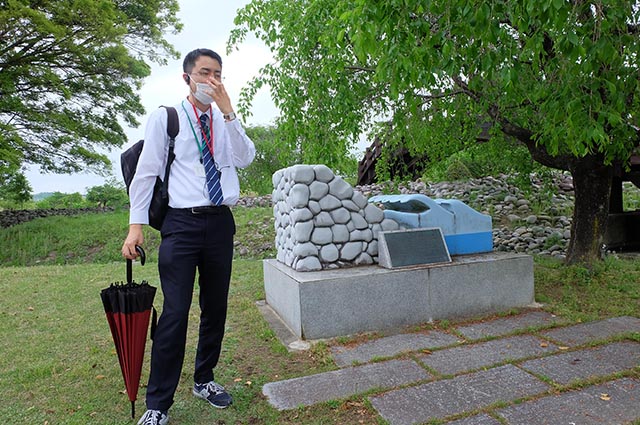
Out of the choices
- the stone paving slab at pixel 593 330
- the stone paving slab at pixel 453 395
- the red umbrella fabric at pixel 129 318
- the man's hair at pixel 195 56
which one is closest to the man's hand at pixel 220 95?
the man's hair at pixel 195 56

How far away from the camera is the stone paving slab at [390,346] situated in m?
3.13

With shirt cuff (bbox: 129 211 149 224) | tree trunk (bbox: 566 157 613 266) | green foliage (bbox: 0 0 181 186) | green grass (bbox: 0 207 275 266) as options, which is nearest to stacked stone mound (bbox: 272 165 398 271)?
shirt cuff (bbox: 129 211 149 224)

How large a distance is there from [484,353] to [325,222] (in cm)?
166

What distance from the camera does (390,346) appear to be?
10.8 feet

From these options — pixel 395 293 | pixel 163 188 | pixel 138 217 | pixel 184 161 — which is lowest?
pixel 395 293

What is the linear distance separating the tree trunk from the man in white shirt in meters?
4.69

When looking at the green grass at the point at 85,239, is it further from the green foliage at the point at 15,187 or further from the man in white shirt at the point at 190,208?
the man in white shirt at the point at 190,208

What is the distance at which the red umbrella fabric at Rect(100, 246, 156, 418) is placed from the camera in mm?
2180

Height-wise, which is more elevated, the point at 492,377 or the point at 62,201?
the point at 62,201

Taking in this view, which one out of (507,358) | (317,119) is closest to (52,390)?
(507,358)

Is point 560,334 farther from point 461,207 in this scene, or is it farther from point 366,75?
point 366,75

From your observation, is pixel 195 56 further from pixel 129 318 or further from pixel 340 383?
pixel 340 383

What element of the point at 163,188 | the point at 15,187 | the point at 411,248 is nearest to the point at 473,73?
the point at 411,248

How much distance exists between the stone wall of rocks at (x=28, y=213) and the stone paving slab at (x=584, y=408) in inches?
650
